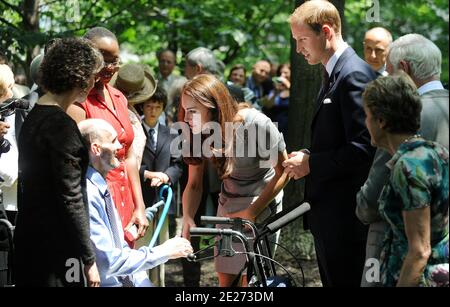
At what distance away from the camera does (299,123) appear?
Result: 8.52m

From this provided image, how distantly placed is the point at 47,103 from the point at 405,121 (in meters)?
1.69

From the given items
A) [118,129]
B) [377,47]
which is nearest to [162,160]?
[118,129]

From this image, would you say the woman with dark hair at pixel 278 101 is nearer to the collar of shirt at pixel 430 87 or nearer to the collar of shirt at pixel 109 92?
the collar of shirt at pixel 109 92

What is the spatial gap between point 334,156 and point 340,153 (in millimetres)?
54

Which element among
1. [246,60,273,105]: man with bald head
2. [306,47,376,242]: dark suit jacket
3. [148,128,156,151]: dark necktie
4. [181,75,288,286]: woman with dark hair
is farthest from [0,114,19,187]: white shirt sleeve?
[246,60,273,105]: man with bald head

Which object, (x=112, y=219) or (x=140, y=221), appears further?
(x=140, y=221)

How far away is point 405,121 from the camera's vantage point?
3930mm

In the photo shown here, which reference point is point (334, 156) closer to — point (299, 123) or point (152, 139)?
point (152, 139)

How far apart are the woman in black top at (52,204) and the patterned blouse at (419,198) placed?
1.40m

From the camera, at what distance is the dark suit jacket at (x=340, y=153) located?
4762 millimetres

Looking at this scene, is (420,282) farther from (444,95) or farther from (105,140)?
(105,140)

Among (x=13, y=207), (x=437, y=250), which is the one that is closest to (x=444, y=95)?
(x=437, y=250)

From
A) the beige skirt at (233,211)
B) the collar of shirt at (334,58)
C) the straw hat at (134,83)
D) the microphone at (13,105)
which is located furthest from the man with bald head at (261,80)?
the collar of shirt at (334,58)
